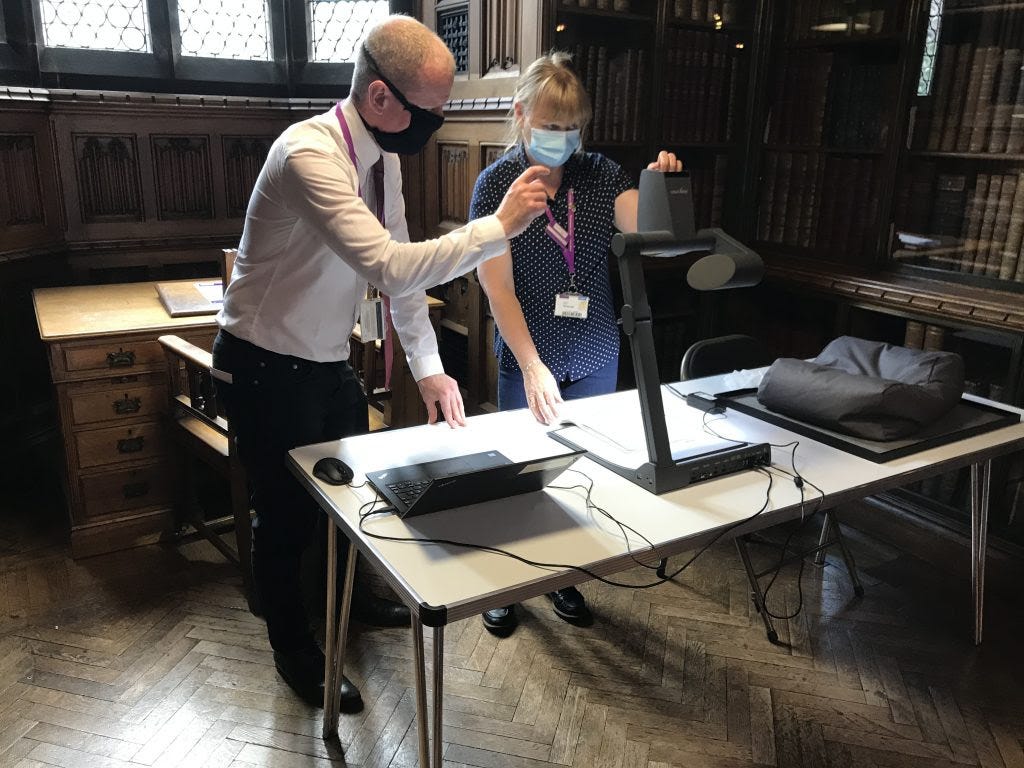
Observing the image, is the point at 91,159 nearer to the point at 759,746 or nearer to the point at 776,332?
the point at 776,332

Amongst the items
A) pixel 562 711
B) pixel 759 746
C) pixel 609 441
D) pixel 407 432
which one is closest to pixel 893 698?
pixel 759 746

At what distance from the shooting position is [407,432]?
1.97 m

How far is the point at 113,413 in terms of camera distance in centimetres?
282

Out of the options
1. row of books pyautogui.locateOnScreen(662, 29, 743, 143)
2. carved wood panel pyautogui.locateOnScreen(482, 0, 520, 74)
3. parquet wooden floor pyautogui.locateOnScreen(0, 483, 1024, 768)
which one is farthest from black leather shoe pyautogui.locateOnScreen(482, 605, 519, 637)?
row of books pyautogui.locateOnScreen(662, 29, 743, 143)

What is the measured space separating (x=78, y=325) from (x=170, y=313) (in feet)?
0.97

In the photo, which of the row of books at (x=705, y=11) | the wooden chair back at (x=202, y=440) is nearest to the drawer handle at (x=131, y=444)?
the wooden chair back at (x=202, y=440)

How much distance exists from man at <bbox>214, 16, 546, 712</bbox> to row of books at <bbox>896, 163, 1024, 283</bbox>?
1.97 meters

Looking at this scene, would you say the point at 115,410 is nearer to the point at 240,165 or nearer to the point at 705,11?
the point at 240,165

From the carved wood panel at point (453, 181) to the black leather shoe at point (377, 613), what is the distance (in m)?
1.59

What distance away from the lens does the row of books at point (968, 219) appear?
2.77 metres

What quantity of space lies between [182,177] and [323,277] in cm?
207

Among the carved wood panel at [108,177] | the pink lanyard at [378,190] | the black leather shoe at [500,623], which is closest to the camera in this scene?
the pink lanyard at [378,190]

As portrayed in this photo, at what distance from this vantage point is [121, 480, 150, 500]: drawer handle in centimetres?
291

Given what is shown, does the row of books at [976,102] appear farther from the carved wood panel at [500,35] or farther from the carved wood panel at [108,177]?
the carved wood panel at [108,177]
